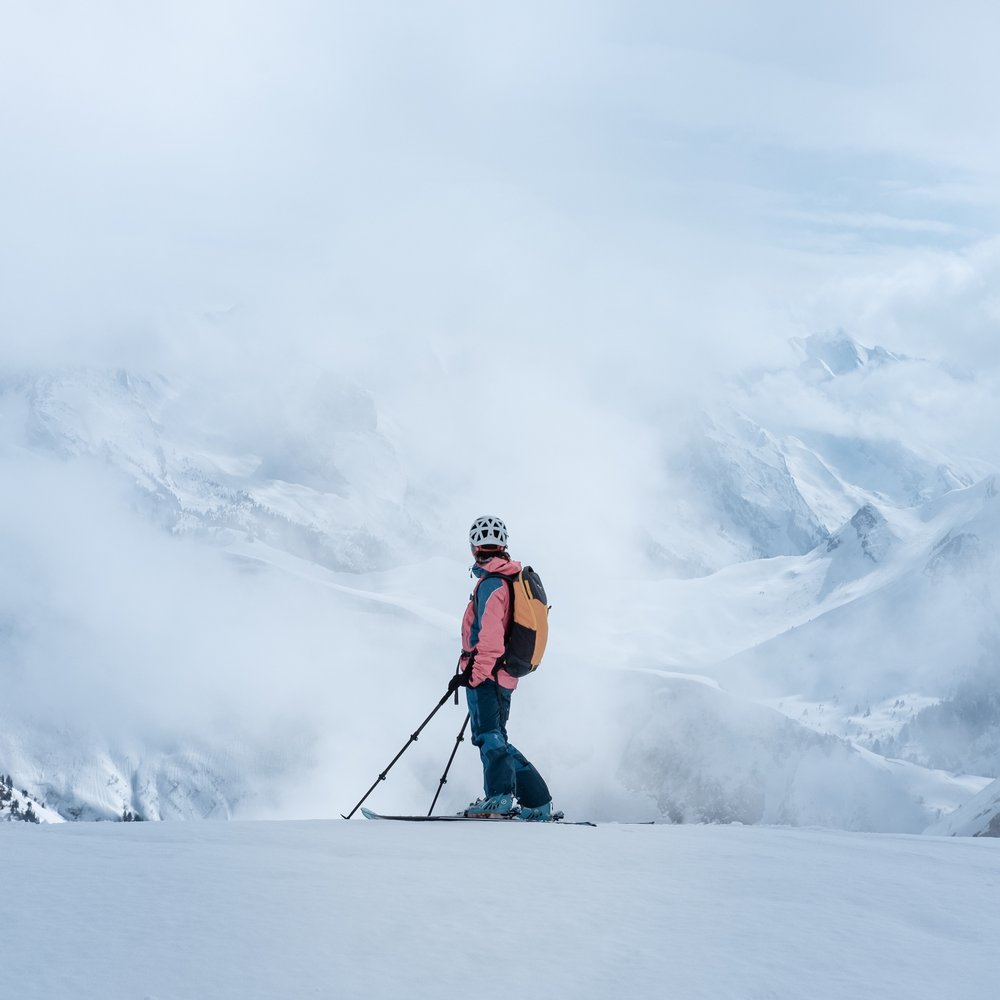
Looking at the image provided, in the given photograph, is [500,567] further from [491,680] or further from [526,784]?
[526,784]

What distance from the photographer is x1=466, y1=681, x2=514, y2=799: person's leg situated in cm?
1420

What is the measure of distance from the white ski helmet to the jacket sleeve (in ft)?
2.16

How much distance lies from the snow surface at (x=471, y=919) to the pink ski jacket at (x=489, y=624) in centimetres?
338

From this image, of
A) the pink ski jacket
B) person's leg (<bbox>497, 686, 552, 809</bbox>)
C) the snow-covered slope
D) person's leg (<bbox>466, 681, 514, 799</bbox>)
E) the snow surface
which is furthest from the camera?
the snow-covered slope

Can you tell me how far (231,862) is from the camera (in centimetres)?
888

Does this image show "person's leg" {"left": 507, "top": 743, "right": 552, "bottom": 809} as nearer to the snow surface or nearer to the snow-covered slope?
the snow surface

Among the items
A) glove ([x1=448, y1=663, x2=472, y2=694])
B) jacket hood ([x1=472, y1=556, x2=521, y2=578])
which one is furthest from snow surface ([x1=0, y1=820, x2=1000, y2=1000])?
jacket hood ([x1=472, y1=556, x2=521, y2=578])

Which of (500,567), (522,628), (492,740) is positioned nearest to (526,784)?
(492,740)

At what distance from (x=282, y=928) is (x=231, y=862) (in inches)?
80.8

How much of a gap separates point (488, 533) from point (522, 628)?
1391mm

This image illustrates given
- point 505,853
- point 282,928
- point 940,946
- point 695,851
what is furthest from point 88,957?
point 695,851

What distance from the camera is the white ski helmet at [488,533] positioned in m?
14.8

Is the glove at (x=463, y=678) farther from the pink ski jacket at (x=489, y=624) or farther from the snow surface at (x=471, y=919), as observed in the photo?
the snow surface at (x=471, y=919)

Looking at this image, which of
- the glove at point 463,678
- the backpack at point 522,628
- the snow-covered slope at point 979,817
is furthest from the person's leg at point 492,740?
the snow-covered slope at point 979,817
